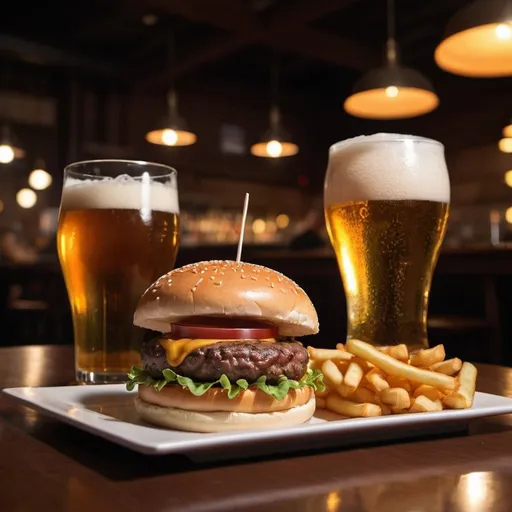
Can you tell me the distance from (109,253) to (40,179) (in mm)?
9351

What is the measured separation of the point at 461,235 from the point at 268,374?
9.32 metres

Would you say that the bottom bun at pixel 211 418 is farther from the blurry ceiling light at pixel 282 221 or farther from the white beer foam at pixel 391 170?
the blurry ceiling light at pixel 282 221

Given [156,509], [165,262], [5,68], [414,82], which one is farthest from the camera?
[5,68]

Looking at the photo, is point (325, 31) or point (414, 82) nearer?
point (414, 82)

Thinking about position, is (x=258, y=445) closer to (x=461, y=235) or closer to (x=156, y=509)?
(x=156, y=509)

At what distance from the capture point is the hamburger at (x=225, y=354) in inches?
39.8

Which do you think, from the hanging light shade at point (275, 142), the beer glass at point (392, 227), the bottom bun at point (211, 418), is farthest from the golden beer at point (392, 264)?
the hanging light shade at point (275, 142)

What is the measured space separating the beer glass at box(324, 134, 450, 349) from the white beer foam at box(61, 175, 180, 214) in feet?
1.38

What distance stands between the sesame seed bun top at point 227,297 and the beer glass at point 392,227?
12.6 inches

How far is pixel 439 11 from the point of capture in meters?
8.08

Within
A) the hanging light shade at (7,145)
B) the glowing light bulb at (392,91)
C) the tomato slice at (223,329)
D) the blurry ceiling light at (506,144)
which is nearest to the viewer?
the tomato slice at (223,329)

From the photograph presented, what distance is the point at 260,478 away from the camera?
0.74 metres

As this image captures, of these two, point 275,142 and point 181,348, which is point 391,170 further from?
point 275,142

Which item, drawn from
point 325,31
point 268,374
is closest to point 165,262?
point 268,374
